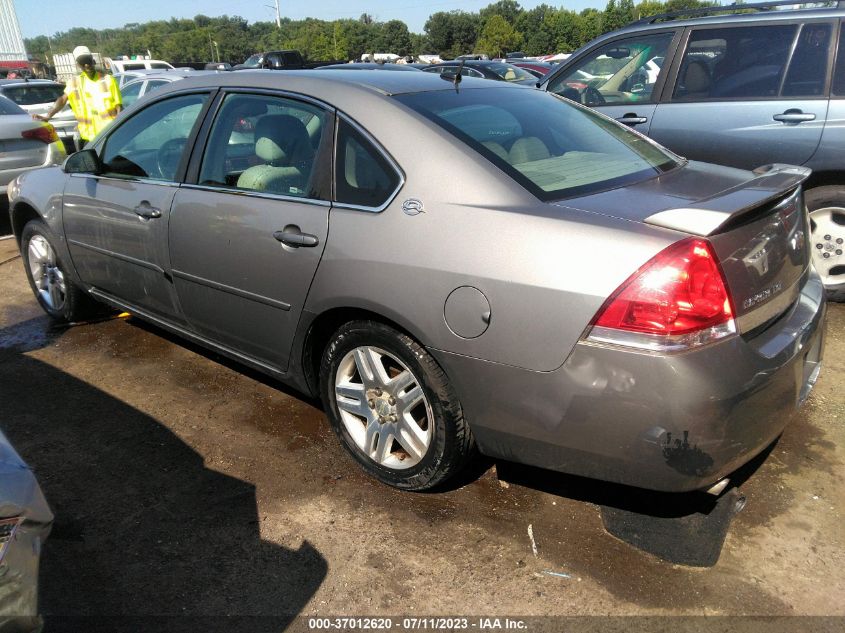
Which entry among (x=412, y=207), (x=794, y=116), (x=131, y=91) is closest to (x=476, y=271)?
(x=412, y=207)

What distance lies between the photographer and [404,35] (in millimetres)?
113125

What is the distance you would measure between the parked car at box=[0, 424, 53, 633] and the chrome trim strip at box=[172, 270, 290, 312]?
1244 millimetres

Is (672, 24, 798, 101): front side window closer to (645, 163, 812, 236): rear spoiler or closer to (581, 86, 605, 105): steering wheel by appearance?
(581, 86, 605, 105): steering wheel

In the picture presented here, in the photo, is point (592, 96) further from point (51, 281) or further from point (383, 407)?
point (51, 281)

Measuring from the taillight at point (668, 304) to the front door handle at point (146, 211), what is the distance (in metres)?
2.35

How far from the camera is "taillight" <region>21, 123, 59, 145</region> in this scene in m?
7.66

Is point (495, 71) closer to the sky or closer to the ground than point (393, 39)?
closer to the sky

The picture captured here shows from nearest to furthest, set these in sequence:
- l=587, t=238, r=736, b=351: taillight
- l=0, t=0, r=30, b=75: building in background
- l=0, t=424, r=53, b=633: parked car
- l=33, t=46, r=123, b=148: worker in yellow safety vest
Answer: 1. l=0, t=424, r=53, b=633: parked car
2. l=587, t=238, r=736, b=351: taillight
3. l=33, t=46, r=123, b=148: worker in yellow safety vest
4. l=0, t=0, r=30, b=75: building in background

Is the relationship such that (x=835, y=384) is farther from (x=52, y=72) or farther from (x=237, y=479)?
(x=52, y=72)

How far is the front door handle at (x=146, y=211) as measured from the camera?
11.4ft

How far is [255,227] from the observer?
2.97 metres

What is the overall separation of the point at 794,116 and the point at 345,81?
3.07 m

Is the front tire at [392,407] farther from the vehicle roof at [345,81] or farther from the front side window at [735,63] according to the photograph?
the front side window at [735,63]

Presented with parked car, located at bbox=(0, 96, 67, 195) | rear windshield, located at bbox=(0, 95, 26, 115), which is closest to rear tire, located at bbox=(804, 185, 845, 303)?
parked car, located at bbox=(0, 96, 67, 195)
